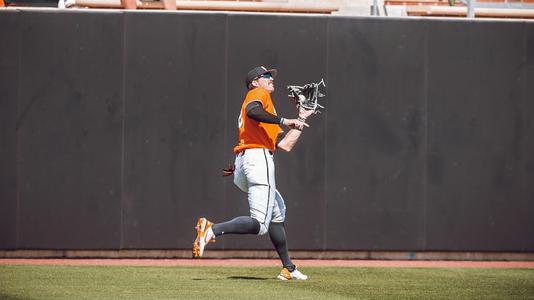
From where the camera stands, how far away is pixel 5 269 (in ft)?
36.1

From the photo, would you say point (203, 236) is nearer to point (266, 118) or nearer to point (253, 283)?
point (253, 283)

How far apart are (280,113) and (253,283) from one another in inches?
126

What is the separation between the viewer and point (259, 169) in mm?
10172

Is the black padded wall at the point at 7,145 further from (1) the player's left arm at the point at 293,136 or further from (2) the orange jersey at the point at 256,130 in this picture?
(1) the player's left arm at the point at 293,136

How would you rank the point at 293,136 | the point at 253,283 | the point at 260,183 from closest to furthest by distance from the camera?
the point at 253,283 < the point at 260,183 < the point at 293,136

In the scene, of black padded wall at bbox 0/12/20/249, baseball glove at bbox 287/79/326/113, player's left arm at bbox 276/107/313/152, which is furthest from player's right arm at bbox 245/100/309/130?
black padded wall at bbox 0/12/20/249

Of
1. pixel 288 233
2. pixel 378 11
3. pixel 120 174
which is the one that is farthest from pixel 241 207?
pixel 378 11

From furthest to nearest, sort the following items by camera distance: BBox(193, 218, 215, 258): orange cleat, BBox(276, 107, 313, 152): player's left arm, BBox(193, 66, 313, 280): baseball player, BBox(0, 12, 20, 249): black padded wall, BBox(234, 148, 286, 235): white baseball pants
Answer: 1. BBox(0, 12, 20, 249): black padded wall
2. BBox(276, 107, 313, 152): player's left arm
3. BBox(234, 148, 286, 235): white baseball pants
4. BBox(193, 66, 313, 280): baseball player
5. BBox(193, 218, 215, 258): orange cleat

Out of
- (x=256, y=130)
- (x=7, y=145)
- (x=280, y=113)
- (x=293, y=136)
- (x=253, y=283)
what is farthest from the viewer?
(x=280, y=113)

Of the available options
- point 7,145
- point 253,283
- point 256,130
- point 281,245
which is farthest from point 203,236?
point 7,145

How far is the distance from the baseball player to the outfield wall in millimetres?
2248

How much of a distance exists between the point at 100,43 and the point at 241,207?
239 centimetres

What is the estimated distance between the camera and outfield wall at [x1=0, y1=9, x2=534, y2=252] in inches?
493

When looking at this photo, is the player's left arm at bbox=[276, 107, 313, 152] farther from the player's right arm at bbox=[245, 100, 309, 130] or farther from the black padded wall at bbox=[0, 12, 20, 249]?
the black padded wall at bbox=[0, 12, 20, 249]
